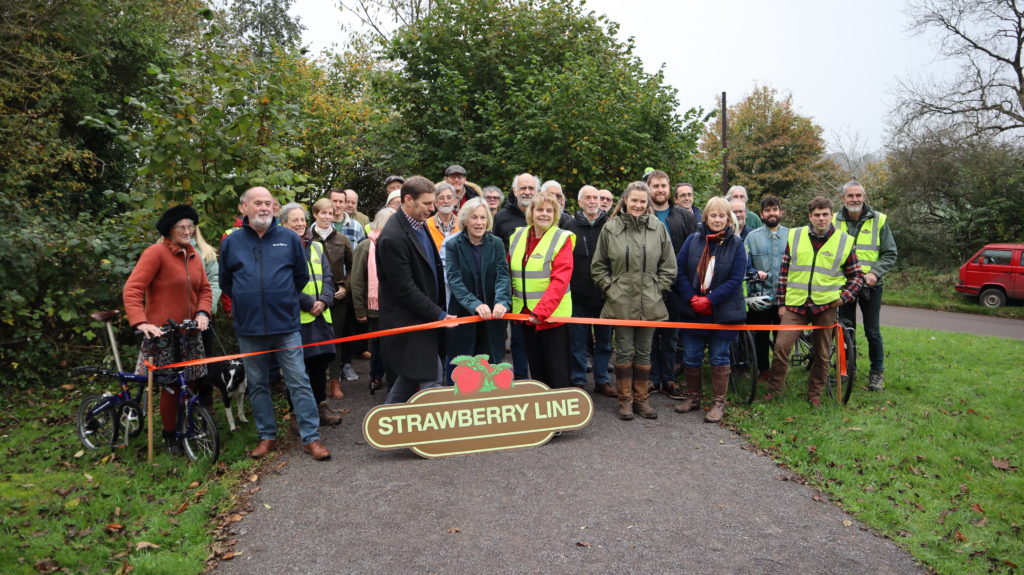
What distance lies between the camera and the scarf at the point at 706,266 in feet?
20.1

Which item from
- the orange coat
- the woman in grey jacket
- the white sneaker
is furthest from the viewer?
the white sneaker

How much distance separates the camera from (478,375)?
5.00 meters

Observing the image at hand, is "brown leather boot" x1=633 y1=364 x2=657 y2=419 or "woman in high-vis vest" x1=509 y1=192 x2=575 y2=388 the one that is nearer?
"woman in high-vis vest" x1=509 y1=192 x2=575 y2=388

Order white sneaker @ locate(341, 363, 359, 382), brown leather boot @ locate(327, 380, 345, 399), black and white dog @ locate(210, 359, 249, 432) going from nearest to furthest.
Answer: black and white dog @ locate(210, 359, 249, 432)
brown leather boot @ locate(327, 380, 345, 399)
white sneaker @ locate(341, 363, 359, 382)

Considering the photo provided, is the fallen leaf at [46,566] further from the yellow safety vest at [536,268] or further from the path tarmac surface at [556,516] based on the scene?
the yellow safety vest at [536,268]

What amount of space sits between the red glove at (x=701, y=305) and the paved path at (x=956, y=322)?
11.5m

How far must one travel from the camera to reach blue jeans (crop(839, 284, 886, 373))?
6.81m

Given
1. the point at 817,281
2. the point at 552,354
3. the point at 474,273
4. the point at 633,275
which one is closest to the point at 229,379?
the point at 474,273

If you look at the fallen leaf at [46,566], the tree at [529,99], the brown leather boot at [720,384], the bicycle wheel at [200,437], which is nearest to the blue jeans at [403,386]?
the bicycle wheel at [200,437]

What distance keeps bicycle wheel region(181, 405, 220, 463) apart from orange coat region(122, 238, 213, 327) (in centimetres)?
78

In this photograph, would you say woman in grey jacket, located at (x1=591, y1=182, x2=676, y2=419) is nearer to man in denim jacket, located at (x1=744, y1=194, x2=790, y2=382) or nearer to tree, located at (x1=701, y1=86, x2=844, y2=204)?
man in denim jacket, located at (x1=744, y1=194, x2=790, y2=382)

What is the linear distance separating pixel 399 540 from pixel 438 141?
1029cm

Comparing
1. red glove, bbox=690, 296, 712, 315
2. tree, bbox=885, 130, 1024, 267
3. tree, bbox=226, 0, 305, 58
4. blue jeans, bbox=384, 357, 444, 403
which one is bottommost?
blue jeans, bbox=384, 357, 444, 403

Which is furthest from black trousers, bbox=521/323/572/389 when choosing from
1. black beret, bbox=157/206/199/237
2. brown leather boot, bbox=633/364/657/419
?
black beret, bbox=157/206/199/237
